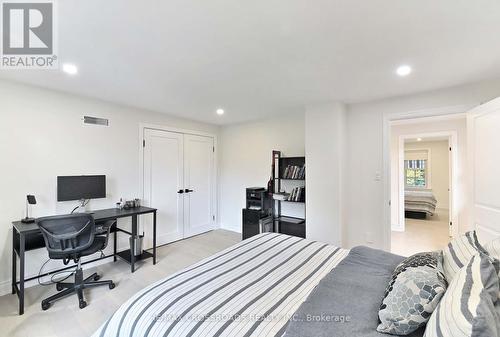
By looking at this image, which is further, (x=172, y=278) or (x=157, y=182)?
(x=157, y=182)

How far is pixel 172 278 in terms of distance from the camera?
144cm

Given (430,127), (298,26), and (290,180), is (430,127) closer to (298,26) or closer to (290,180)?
(290,180)

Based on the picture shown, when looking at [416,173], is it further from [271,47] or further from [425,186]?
[271,47]

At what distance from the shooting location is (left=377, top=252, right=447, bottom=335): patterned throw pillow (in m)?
0.92

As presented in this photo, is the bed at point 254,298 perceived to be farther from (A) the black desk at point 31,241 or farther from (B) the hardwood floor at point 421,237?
(B) the hardwood floor at point 421,237

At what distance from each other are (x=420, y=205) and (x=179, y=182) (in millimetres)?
6235

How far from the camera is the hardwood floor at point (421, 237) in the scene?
12.2 feet

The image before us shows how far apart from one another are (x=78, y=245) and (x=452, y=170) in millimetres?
5969

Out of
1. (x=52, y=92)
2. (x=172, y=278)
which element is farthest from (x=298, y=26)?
(x=52, y=92)

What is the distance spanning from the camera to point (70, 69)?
2.25m

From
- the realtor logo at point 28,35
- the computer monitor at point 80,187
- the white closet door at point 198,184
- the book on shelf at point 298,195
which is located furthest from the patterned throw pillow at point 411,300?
the white closet door at point 198,184

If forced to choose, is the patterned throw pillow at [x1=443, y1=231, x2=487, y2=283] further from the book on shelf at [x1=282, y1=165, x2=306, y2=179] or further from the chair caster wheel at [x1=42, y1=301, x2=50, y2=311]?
the chair caster wheel at [x1=42, y1=301, x2=50, y2=311]

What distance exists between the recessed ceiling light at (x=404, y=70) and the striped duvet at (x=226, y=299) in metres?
1.93

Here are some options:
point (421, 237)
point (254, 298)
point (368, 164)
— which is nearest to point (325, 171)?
point (368, 164)
